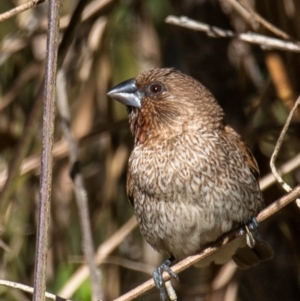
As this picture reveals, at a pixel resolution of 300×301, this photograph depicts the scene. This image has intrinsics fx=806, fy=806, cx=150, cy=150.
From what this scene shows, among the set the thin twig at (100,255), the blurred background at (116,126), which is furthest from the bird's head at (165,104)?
the thin twig at (100,255)

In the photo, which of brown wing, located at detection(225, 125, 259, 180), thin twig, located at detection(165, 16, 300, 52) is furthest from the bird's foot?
thin twig, located at detection(165, 16, 300, 52)

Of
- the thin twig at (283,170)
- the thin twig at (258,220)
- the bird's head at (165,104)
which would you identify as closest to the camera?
the thin twig at (258,220)

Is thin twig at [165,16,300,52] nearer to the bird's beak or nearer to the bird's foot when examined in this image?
the bird's beak

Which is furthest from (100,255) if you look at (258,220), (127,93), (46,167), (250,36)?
(46,167)

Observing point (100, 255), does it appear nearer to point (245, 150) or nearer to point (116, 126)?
point (116, 126)

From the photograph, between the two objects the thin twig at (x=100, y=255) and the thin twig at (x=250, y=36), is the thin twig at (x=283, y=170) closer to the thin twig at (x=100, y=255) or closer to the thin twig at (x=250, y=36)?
the thin twig at (x=250, y=36)

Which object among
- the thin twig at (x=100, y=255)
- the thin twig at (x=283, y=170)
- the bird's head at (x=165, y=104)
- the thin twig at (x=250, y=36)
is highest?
the thin twig at (x=250, y=36)
